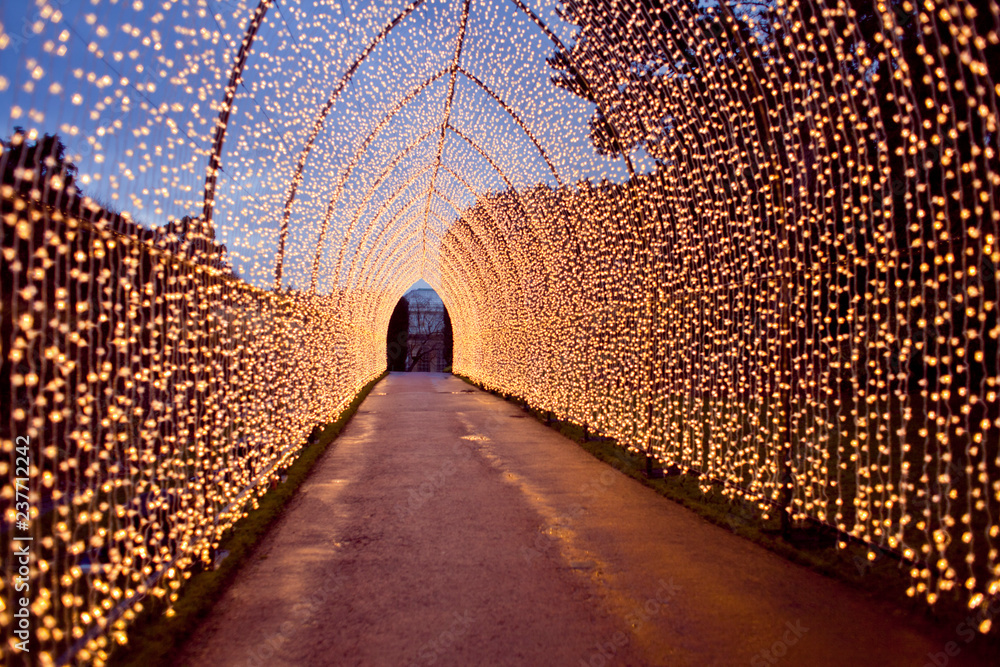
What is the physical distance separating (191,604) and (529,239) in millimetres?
9377

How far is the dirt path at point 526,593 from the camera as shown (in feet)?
8.74

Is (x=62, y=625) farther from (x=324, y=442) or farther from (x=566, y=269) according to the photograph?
(x=566, y=269)

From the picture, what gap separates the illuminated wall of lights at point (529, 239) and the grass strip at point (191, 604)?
0.46 ft

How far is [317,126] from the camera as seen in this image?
6449mm

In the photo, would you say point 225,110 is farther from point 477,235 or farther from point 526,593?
point 477,235

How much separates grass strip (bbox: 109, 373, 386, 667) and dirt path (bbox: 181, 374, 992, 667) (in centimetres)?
7

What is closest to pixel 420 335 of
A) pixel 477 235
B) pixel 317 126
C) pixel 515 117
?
pixel 477 235

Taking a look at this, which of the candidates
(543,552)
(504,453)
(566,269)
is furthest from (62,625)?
(566,269)

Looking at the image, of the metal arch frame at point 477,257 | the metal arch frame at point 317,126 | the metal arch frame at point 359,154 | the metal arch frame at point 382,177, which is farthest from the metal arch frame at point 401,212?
the metal arch frame at point 317,126

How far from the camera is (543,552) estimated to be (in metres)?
3.95

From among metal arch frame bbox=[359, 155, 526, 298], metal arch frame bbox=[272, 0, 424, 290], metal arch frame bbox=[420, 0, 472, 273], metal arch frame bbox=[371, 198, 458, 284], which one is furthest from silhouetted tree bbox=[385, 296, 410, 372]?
metal arch frame bbox=[272, 0, 424, 290]

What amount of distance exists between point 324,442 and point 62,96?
6975mm

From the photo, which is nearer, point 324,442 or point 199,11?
point 199,11

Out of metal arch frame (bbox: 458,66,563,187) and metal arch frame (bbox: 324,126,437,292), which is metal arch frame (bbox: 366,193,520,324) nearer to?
metal arch frame (bbox: 324,126,437,292)
